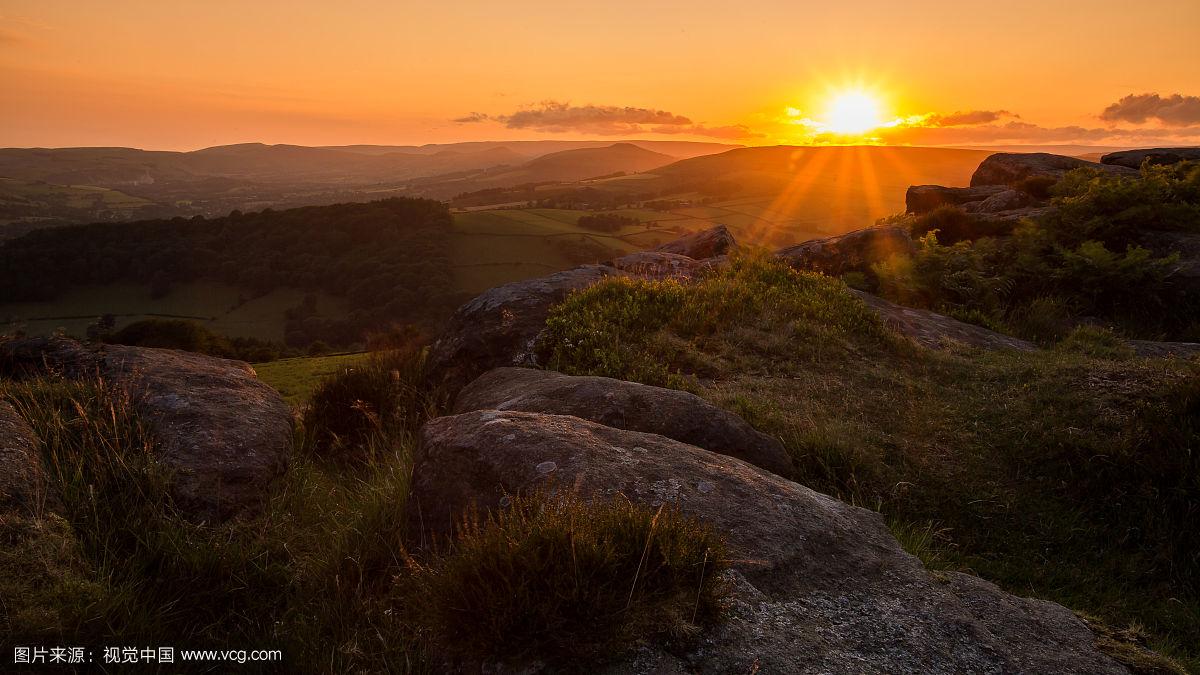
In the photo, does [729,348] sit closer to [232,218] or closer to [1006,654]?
[1006,654]

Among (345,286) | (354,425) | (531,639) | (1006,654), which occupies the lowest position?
(345,286)

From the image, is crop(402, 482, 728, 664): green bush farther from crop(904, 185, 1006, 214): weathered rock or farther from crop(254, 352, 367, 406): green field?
crop(904, 185, 1006, 214): weathered rock

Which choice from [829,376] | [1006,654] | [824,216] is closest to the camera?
[1006,654]

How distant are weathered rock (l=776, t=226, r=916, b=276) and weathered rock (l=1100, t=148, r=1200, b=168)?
1292 centimetres

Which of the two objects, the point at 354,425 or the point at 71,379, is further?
the point at 354,425

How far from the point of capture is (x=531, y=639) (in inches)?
110

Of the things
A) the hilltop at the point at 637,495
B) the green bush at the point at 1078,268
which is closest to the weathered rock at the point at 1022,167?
the green bush at the point at 1078,268

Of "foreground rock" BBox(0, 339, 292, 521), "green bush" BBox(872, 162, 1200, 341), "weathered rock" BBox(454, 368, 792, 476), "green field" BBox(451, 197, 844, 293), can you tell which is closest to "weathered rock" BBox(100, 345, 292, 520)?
"foreground rock" BBox(0, 339, 292, 521)

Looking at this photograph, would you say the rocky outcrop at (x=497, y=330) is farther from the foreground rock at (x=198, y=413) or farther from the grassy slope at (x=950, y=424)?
the foreground rock at (x=198, y=413)

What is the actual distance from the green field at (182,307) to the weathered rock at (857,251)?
101421mm

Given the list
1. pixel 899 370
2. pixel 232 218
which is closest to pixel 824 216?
pixel 232 218

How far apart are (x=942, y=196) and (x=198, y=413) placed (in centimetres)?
2710

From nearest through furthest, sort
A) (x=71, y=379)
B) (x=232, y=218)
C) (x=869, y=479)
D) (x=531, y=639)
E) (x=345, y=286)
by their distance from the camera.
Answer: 1. (x=531, y=639)
2. (x=869, y=479)
3. (x=71, y=379)
4. (x=345, y=286)
5. (x=232, y=218)

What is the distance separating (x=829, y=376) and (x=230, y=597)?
7.69 metres
